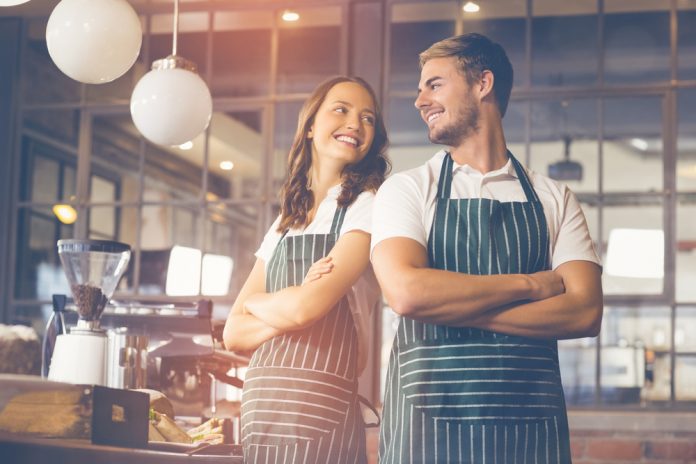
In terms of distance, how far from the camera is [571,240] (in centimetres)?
185

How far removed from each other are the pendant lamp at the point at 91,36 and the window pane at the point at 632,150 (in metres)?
5.31

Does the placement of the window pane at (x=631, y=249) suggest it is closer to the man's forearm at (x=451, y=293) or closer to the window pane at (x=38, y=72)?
the man's forearm at (x=451, y=293)

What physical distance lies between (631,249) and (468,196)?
6.70 m

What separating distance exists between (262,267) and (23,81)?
2812 millimetres

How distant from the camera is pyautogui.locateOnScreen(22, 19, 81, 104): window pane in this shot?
4.66m

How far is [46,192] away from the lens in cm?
469

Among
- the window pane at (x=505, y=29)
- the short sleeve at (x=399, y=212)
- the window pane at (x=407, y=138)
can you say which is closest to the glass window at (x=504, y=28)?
the window pane at (x=505, y=29)

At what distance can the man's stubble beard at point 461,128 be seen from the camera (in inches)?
75.0

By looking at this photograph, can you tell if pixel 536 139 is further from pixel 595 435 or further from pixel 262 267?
pixel 262 267

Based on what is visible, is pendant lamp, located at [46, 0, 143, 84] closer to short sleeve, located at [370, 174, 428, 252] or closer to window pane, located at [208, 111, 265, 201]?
short sleeve, located at [370, 174, 428, 252]

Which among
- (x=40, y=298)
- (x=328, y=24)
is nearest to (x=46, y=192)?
(x=40, y=298)

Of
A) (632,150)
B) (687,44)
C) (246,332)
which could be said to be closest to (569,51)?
(687,44)

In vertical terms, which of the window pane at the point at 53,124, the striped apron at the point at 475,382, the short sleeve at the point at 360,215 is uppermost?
the window pane at the point at 53,124

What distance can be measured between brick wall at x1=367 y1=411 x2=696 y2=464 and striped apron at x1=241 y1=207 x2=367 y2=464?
2.13 m
